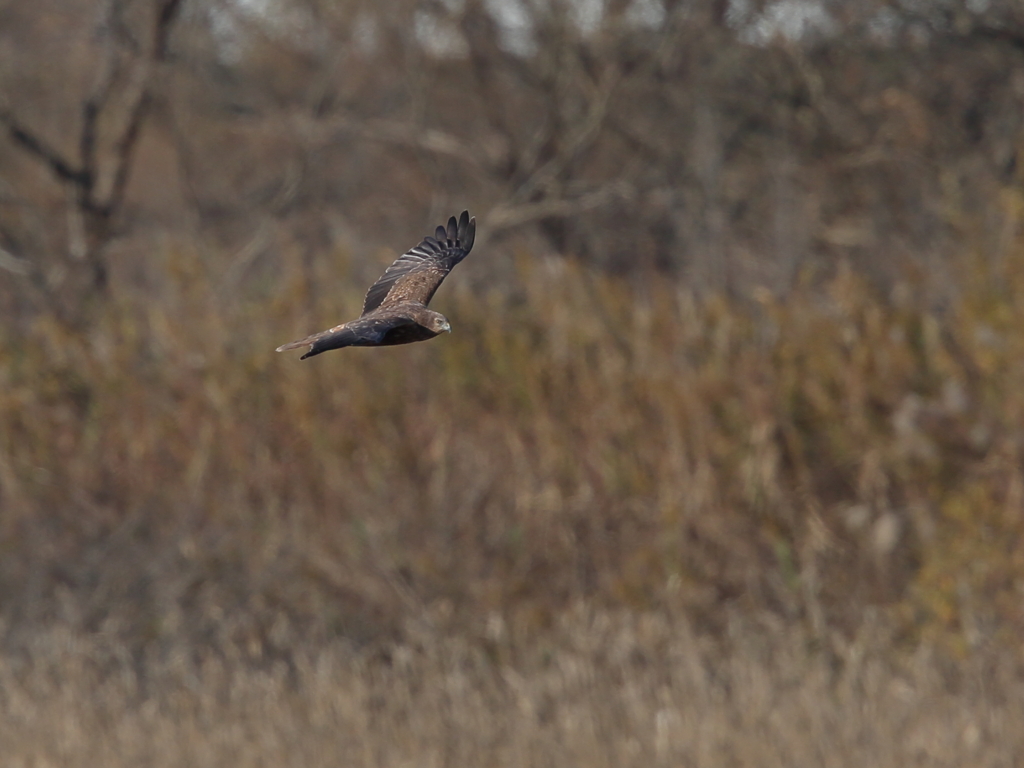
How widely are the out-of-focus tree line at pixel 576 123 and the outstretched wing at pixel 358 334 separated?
7.35 meters

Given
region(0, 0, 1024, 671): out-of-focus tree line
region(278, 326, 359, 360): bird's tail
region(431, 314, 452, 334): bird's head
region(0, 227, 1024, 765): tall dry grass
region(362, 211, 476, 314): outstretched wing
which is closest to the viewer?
region(278, 326, 359, 360): bird's tail

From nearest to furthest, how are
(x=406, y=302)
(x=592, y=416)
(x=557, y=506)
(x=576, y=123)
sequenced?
(x=406, y=302), (x=557, y=506), (x=592, y=416), (x=576, y=123)

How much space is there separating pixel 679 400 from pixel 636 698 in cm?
159

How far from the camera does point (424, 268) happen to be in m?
3.11

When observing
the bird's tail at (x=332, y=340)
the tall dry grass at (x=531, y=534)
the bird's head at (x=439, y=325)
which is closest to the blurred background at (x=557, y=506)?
the tall dry grass at (x=531, y=534)

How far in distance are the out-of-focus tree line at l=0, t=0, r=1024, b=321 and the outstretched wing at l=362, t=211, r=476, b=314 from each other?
635cm

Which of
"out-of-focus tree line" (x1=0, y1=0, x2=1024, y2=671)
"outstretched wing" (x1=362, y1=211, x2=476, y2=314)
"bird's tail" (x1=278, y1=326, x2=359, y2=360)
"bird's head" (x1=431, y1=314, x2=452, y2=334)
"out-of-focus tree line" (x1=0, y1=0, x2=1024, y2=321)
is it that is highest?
"out-of-focus tree line" (x1=0, y1=0, x2=1024, y2=321)

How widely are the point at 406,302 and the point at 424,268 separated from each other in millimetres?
408

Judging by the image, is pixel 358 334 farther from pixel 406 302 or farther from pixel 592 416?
pixel 592 416

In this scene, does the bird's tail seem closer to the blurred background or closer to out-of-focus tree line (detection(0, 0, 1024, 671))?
the blurred background

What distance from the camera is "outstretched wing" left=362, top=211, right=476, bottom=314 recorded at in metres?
2.89

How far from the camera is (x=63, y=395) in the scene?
852 cm

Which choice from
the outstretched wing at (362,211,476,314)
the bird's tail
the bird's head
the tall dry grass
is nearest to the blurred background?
the tall dry grass

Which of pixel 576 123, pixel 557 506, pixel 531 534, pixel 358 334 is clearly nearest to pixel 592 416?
pixel 557 506
